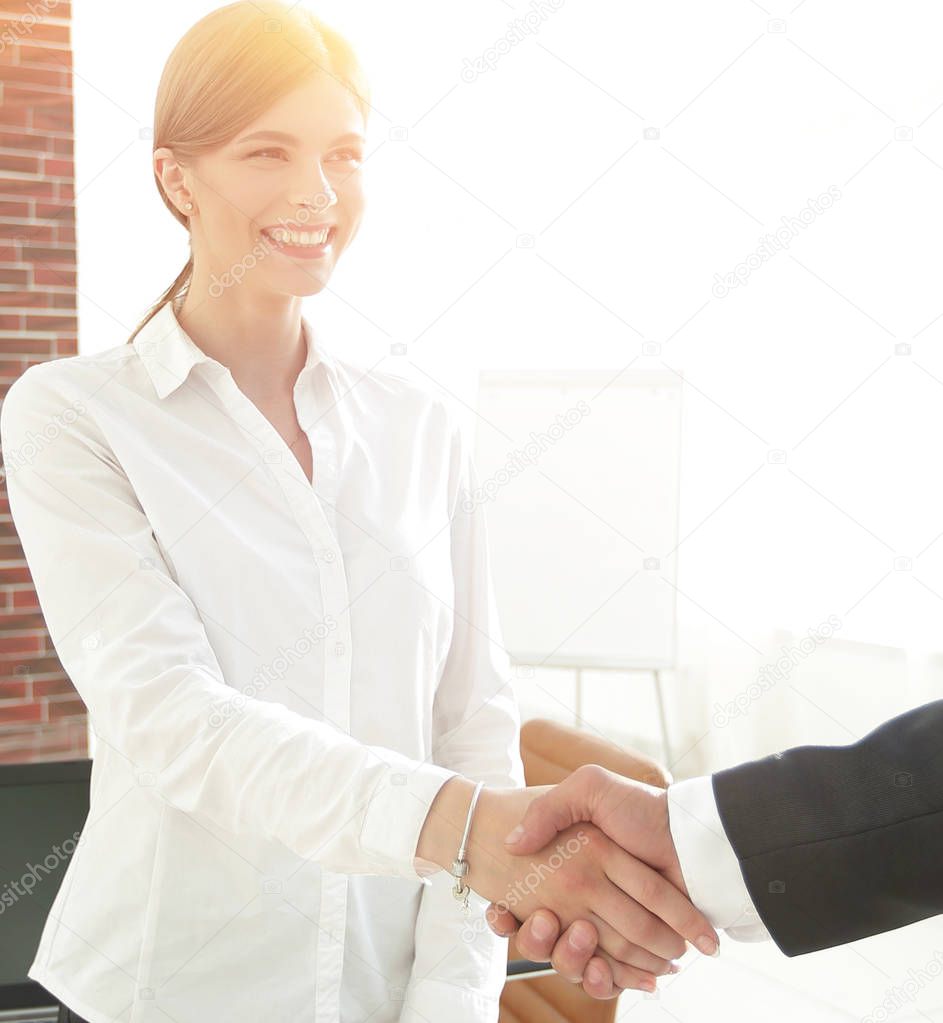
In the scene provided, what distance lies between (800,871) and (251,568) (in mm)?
738

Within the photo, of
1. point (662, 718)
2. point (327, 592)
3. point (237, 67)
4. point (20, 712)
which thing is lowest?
point (662, 718)

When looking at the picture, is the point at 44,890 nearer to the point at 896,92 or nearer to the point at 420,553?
the point at 420,553

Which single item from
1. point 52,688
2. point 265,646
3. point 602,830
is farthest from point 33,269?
point 602,830

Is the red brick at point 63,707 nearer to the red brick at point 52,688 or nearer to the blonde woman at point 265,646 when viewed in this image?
the red brick at point 52,688

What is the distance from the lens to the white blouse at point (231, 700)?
3.96ft

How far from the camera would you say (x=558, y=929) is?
1408 mm

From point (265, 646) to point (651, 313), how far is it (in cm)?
411

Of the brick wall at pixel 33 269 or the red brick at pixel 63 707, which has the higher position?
the brick wall at pixel 33 269

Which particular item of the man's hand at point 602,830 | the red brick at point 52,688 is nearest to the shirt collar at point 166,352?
the man's hand at point 602,830

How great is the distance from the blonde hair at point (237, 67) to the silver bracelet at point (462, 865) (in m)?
0.86

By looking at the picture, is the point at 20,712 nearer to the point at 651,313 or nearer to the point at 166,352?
the point at 166,352

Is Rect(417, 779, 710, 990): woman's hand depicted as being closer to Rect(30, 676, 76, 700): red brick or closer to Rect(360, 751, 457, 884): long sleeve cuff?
Rect(360, 751, 457, 884): long sleeve cuff

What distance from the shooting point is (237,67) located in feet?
4.48

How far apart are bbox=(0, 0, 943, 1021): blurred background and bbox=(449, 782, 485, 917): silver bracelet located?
6.57 ft
